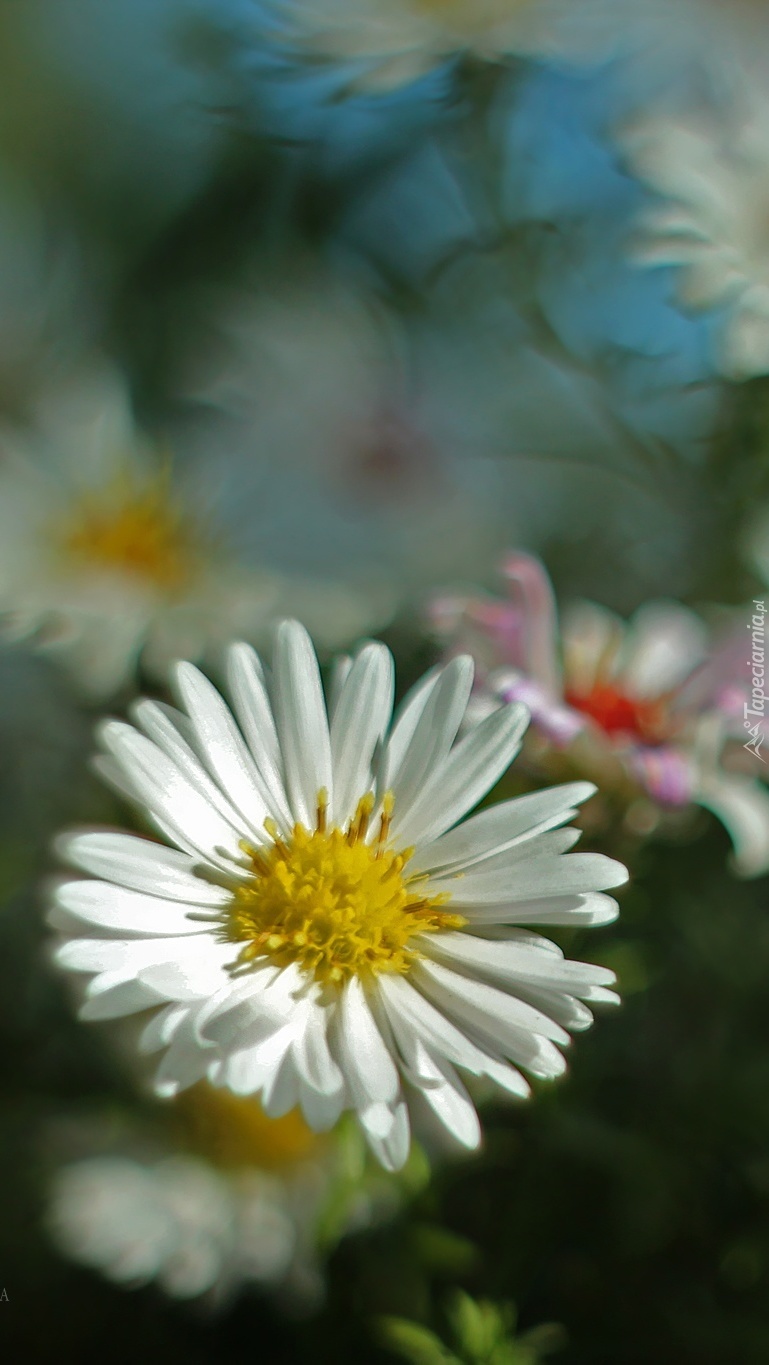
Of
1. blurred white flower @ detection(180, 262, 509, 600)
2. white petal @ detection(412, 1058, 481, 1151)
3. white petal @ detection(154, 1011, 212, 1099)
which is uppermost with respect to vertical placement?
white petal @ detection(154, 1011, 212, 1099)

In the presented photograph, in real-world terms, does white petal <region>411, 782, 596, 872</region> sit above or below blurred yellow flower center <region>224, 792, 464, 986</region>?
above

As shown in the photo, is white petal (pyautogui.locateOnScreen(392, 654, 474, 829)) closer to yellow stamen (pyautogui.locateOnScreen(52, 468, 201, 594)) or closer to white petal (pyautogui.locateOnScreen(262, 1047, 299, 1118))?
white petal (pyautogui.locateOnScreen(262, 1047, 299, 1118))

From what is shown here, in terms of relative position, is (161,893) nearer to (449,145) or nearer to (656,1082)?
(656,1082)

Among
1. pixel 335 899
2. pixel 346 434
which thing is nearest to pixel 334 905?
pixel 335 899

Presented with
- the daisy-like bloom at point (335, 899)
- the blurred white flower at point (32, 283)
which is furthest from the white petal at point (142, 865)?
the blurred white flower at point (32, 283)

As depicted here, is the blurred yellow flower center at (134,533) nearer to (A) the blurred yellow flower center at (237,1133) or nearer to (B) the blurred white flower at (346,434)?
(B) the blurred white flower at (346,434)

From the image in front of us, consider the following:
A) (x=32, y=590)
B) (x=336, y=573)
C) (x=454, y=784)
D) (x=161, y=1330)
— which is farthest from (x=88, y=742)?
(x=454, y=784)

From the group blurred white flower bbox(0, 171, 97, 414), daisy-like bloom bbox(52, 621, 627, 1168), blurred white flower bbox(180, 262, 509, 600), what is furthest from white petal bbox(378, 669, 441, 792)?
blurred white flower bbox(0, 171, 97, 414)

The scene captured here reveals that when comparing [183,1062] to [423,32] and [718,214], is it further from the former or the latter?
[423,32]
